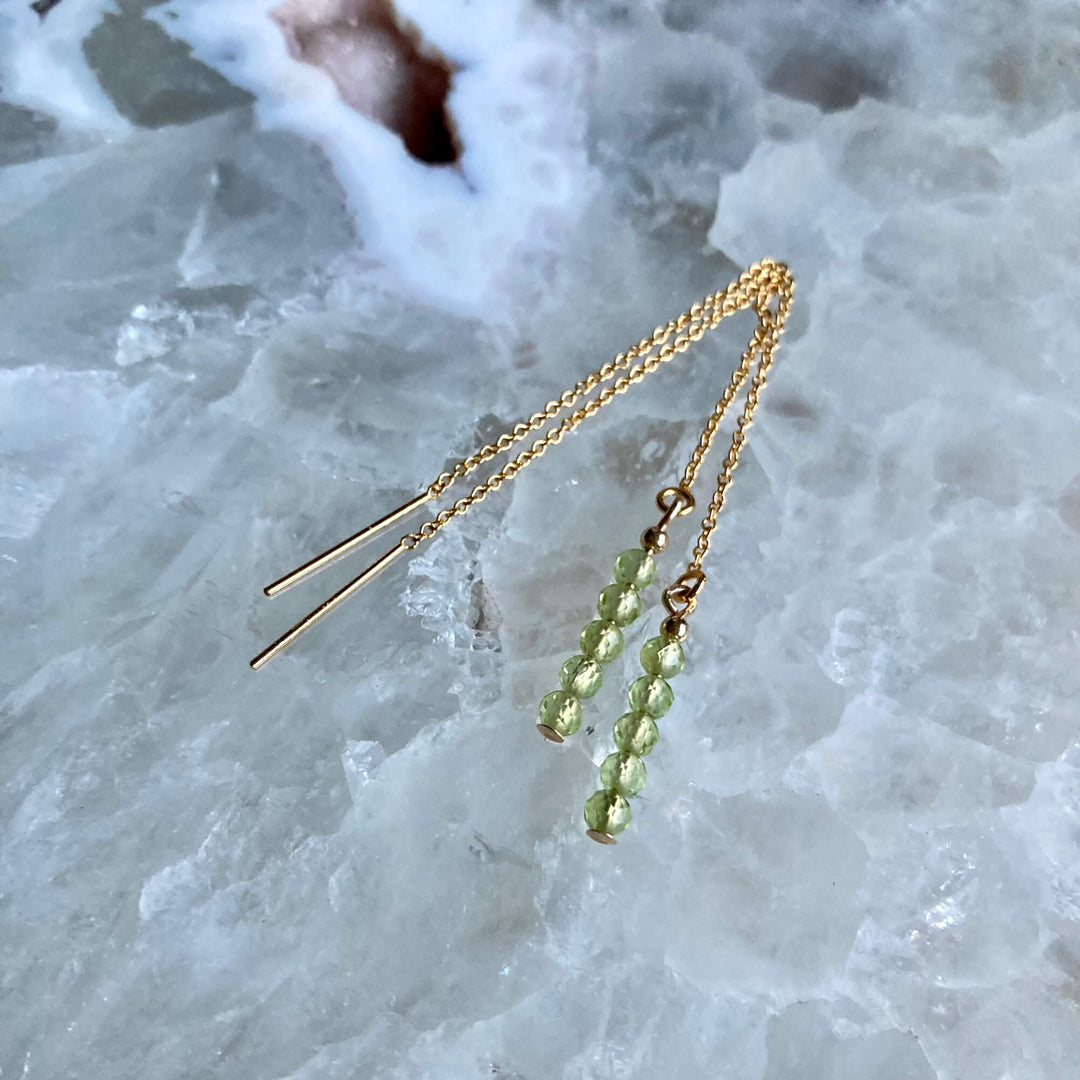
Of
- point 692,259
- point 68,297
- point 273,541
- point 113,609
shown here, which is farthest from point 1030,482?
point 68,297

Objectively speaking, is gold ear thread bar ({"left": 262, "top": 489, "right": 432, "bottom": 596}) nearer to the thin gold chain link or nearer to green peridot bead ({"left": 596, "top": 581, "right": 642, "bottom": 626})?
the thin gold chain link

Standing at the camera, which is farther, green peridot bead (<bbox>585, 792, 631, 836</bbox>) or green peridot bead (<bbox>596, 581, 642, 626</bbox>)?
green peridot bead (<bbox>596, 581, 642, 626</bbox>)

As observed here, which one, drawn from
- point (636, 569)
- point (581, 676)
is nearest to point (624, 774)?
point (581, 676)

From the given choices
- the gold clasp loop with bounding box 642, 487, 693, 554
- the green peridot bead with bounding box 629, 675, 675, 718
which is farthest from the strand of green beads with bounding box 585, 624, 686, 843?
the gold clasp loop with bounding box 642, 487, 693, 554

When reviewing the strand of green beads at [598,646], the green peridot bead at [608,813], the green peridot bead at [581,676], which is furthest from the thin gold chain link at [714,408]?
the green peridot bead at [608,813]

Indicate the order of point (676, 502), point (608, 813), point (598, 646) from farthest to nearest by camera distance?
point (676, 502) < point (598, 646) < point (608, 813)

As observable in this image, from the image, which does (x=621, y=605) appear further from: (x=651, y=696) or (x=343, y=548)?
(x=343, y=548)

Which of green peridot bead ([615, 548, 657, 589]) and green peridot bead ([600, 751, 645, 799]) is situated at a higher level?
green peridot bead ([615, 548, 657, 589])
